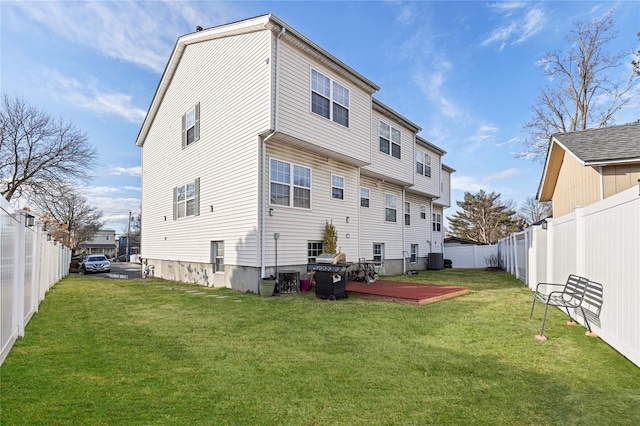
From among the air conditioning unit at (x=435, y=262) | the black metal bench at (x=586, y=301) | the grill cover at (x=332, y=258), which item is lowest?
the air conditioning unit at (x=435, y=262)

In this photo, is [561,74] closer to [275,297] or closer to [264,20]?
[264,20]

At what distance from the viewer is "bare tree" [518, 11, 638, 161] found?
62.7ft

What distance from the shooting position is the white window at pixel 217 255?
11.7 meters

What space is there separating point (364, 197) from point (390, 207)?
7.38 feet

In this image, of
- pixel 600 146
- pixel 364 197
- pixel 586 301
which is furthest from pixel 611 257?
pixel 364 197

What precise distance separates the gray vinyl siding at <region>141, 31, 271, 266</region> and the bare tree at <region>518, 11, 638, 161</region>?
19554mm

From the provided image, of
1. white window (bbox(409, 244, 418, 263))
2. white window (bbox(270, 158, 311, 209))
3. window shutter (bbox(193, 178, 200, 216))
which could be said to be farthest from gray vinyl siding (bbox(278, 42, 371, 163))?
white window (bbox(409, 244, 418, 263))

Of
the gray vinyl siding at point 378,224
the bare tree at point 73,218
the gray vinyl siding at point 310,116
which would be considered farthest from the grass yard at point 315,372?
the bare tree at point 73,218

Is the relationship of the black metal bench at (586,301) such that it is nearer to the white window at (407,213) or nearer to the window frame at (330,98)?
the window frame at (330,98)

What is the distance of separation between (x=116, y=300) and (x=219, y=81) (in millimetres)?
7949

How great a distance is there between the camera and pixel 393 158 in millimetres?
15602

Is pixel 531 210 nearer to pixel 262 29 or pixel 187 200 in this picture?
pixel 187 200

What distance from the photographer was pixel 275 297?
9.33 meters

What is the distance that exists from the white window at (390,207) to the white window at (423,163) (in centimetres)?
260
